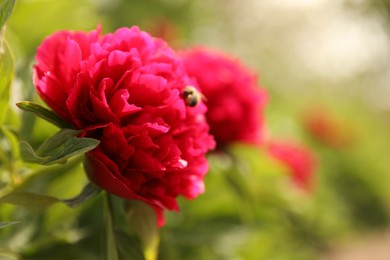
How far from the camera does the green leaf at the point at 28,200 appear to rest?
1.96 ft

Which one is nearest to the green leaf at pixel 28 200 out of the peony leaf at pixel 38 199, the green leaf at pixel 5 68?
the peony leaf at pixel 38 199

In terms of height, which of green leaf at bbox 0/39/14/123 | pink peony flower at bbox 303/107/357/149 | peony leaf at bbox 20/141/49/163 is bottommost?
pink peony flower at bbox 303/107/357/149

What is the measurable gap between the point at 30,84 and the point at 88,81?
0.91ft

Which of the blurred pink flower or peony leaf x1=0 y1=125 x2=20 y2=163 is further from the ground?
peony leaf x1=0 y1=125 x2=20 y2=163

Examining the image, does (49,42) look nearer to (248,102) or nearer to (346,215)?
(248,102)

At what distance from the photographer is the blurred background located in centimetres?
84

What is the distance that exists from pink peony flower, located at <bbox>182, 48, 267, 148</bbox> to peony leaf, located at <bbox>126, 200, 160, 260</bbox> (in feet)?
0.97

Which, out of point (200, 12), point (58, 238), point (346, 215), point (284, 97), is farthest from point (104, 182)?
point (284, 97)

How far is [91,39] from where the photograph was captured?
0.59 m

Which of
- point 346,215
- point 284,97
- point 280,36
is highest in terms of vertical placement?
point 280,36

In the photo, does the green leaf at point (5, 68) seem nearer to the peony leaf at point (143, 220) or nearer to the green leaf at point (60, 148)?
the green leaf at point (60, 148)

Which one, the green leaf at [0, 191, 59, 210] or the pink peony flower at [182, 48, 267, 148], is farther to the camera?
the pink peony flower at [182, 48, 267, 148]

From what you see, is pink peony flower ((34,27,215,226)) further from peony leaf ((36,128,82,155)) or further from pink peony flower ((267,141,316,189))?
pink peony flower ((267,141,316,189))

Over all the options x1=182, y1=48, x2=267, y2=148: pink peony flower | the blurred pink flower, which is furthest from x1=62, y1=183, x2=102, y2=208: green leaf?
the blurred pink flower
